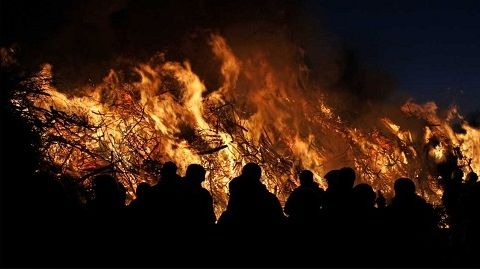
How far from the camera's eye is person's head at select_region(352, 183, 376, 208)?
17.4 ft

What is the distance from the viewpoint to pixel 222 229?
550cm

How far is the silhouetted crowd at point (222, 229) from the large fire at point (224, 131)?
356cm

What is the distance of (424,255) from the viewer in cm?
520

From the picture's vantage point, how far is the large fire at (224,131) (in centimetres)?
954

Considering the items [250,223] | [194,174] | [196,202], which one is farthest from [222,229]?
[194,174]

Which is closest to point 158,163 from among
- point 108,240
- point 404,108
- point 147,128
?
point 147,128

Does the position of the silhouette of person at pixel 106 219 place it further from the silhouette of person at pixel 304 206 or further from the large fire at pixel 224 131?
the large fire at pixel 224 131

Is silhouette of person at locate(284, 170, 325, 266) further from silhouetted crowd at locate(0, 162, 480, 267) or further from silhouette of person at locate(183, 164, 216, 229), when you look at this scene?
silhouette of person at locate(183, 164, 216, 229)

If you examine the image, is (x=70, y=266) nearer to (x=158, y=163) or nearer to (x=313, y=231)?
(x=313, y=231)

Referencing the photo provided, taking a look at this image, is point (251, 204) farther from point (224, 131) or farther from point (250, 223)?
point (224, 131)

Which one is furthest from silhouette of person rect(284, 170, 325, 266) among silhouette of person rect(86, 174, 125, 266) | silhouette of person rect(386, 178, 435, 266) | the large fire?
the large fire

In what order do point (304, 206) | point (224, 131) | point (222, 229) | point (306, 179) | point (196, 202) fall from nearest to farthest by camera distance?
point (222, 229)
point (196, 202)
point (304, 206)
point (306, 179)
point (224, 131)

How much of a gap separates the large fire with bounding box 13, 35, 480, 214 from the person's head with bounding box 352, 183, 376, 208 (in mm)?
5290

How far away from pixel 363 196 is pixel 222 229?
5.56 feet
